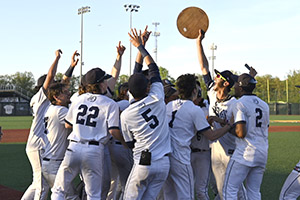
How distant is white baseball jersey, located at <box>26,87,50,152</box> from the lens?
18.4ft

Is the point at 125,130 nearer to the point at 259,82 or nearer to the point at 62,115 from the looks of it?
the point at 62,115

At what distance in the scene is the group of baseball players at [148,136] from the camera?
4281 millimetres

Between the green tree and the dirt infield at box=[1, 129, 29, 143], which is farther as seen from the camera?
the green tree

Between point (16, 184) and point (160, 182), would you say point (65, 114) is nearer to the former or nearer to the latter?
point (160, 182)

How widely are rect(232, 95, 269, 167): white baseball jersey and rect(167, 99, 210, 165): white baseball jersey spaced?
1.97ft

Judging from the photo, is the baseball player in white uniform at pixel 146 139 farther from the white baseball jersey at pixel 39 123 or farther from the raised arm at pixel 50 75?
the white baseball jersey at pixel 39 123

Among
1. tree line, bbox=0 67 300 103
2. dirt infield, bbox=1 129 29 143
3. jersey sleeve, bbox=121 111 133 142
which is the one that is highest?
tree line, bbox=0 67 300 103

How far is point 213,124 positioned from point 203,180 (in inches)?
35.4

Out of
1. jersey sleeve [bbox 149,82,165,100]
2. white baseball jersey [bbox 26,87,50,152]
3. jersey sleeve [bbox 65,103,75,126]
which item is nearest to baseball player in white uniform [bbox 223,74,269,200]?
jersey sleeve [bbox 149,82,165,100]

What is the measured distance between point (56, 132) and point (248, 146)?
2879 millimetres

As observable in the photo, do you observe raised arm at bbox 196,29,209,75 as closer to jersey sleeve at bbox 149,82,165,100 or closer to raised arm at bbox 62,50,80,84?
jersey sleeve at bbox 149,82,165,100

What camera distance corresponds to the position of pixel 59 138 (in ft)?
17.8

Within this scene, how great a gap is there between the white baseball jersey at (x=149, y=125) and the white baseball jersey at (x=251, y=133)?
1.12m

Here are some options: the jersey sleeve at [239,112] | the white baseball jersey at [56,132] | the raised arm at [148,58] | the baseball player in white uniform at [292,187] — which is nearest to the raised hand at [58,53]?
the white baseball jersey at [56,132]
